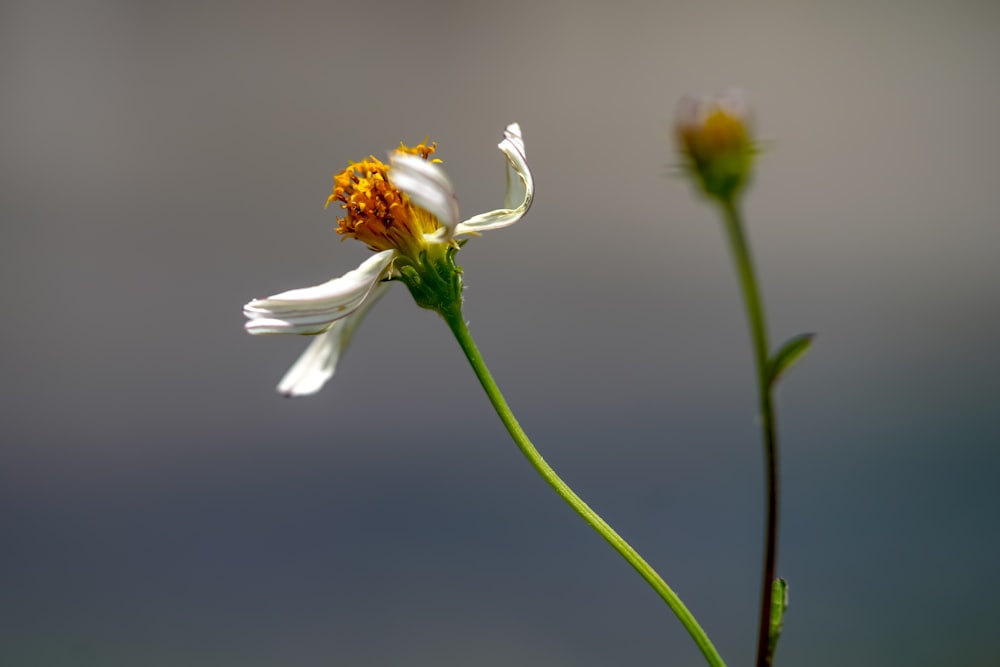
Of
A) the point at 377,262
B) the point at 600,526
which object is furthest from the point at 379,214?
the point at 600,526

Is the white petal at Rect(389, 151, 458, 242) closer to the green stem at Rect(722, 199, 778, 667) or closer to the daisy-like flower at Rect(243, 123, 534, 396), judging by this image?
the daisy-like flower at Rect(243, 123, 534, 396)

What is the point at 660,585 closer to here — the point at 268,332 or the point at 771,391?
the point at 771,391

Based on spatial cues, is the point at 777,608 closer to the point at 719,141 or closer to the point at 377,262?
the point at 719,141

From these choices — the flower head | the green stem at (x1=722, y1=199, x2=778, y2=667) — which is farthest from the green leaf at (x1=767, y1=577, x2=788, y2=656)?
the flower head

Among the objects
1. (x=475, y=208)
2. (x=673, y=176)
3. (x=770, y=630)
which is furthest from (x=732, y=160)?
(x=475, y=208)

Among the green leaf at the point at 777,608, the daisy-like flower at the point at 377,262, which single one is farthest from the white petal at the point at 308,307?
the green leaf at the point at 777,608

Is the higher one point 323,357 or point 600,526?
point 323,357

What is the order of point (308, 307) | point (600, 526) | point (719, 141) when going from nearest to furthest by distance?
1. point (719, 141)
2. point (600, 526)
3. point (308, 307)
